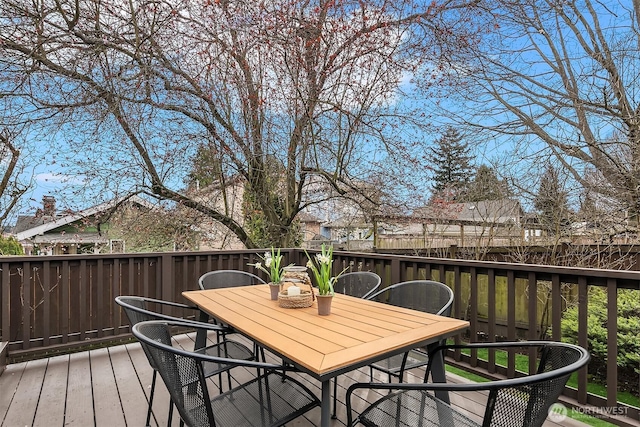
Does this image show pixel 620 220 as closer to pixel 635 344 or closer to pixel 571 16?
pixel 635 344

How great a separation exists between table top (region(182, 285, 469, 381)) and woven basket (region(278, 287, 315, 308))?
0.03 m

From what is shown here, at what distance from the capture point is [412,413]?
62.6 inches

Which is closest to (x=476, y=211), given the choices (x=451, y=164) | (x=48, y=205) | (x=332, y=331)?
(x=451, y=164)

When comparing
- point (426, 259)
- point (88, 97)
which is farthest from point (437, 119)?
point (88, 97)

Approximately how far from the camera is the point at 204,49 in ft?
19.1

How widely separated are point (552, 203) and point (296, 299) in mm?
4425

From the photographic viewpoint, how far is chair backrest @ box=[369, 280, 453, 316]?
2447 mm

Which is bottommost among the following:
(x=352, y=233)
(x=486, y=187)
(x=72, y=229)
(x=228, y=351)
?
(x=228, y=351)

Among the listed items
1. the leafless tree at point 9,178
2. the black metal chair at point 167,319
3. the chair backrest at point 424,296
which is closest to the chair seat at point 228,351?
the black metal chair at point 167,319

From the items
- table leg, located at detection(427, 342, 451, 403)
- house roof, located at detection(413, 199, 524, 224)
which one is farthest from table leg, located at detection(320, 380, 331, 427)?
house roof, located at detection(413, 199, 524, 224)

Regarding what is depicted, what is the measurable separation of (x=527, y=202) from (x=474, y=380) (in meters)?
3.44

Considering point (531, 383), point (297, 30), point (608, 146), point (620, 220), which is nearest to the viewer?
point (531, 383)

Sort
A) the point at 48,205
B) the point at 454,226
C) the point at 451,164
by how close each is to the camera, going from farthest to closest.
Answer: the point at 451,164
the point at 454,226
the point at 48,205

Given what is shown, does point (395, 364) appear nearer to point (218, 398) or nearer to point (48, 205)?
point (218, 398)
